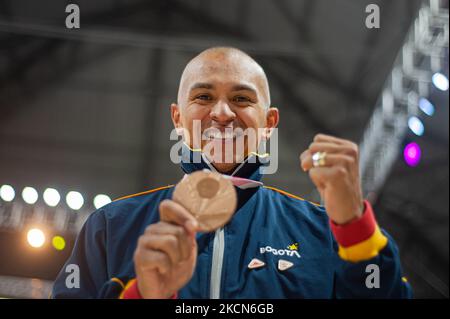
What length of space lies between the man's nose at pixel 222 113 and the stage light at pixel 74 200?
1988 mm

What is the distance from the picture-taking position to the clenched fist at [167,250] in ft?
3.04

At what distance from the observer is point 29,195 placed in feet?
9.51

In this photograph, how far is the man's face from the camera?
127cm

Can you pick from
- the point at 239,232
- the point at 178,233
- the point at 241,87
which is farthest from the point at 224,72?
the point at 178,233

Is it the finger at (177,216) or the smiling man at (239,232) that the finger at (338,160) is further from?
the finger at (177,216)

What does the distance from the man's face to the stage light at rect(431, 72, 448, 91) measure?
2.01 meters

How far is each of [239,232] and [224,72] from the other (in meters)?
0.43

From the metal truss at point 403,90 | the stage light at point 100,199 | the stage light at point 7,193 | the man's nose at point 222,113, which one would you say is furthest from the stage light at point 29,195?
the metal truss at point 403,90

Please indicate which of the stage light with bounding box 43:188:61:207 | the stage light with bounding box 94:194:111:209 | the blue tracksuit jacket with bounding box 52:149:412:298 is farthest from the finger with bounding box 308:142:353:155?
the stage light with bounding box 43:188:61:207

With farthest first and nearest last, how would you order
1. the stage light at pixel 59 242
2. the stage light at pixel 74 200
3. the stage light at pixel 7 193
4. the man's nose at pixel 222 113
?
the stage light at pixel 59 242 < the stage light at pixel 74 200 < the stage light at pixel 7 193 < the man's nose at pixel 222 113

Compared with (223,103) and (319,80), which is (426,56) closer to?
(319,80)

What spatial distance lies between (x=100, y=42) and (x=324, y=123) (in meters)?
1.99
